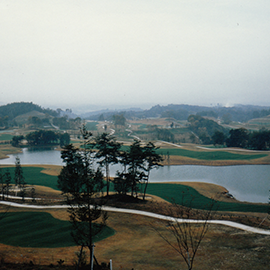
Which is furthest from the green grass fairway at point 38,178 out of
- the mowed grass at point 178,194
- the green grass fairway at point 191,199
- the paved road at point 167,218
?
the green grass fairway at point 191,199

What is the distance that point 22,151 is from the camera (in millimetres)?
87125

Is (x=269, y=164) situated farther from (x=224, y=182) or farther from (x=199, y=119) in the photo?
(x=199, y=119)

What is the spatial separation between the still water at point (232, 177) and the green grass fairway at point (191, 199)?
638cm

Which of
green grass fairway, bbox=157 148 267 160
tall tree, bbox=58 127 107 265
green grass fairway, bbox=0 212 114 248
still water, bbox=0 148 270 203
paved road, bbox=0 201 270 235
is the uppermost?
tall tree, bbox=58 127 107 265

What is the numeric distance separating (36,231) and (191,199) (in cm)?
1441

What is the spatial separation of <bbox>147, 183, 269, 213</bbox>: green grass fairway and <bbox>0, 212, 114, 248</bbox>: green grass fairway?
35.8 feet

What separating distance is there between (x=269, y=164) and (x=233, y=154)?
37.8 feet

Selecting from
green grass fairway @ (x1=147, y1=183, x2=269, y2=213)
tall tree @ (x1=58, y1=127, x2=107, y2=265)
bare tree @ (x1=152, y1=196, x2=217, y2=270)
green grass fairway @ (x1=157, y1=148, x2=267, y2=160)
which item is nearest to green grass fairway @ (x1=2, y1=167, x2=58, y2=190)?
green grass fairway @ (x1=147, y1=183, x2=269, y2=213)

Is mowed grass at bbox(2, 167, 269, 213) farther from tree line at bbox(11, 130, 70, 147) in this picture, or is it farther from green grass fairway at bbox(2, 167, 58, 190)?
tree line at bbox(11, 130, 70, 147)

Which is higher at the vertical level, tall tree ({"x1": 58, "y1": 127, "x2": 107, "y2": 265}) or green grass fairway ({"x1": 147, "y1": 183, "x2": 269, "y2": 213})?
tall tree ({"x1": 58, "y1": 127, "x2": 107, "y2": 265})

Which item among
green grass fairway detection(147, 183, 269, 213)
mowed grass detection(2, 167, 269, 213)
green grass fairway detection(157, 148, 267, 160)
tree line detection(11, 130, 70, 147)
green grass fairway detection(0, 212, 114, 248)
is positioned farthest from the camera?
tree line detection(11, 130, 70, 147)

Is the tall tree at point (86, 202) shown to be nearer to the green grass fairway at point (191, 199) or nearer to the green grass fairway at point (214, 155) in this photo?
the green grass fairway at point (191, 199)

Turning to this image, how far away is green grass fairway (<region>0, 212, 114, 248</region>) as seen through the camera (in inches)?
612

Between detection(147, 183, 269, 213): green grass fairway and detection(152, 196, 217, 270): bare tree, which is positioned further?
detection(147, 183, 269, 213): green grass fairway
